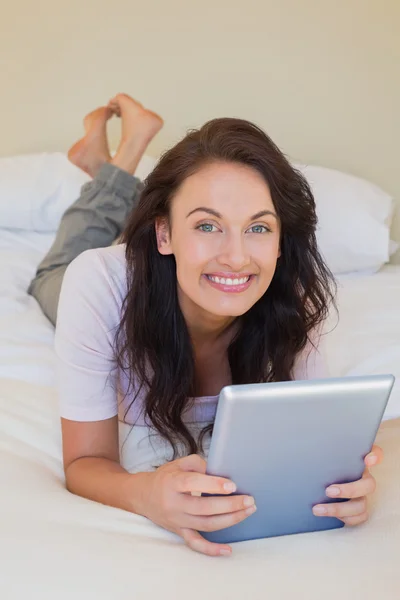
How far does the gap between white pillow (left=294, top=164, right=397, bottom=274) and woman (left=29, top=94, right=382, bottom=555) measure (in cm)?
83

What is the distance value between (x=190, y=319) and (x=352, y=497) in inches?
15.6

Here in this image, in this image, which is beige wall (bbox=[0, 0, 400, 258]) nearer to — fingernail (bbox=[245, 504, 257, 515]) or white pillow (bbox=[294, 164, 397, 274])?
white pillow (bbox=[294, 164, 397, 274])

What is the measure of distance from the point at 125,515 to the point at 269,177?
19.4 inches

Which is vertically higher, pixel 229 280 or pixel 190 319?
pixel 229 280

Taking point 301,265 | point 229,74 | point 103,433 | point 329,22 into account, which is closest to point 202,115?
point 229,74

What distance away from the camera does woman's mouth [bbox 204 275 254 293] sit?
0.90 m

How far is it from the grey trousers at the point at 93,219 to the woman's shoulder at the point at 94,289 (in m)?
0.68

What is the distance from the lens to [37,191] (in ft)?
6.57

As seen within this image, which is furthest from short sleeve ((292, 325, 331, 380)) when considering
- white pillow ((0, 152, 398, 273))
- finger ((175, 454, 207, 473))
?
white pillow ((0, 152, 398, 273))

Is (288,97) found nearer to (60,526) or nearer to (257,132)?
(257,132)

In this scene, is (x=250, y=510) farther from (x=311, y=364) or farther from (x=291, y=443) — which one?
(x=311, y=364)

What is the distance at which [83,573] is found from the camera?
0.68 meters

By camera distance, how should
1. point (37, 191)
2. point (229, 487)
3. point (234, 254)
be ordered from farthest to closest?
point (37, 191), point (234, 254), point (229, 487)

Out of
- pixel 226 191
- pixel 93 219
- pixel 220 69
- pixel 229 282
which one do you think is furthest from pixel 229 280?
pixel 220 69
